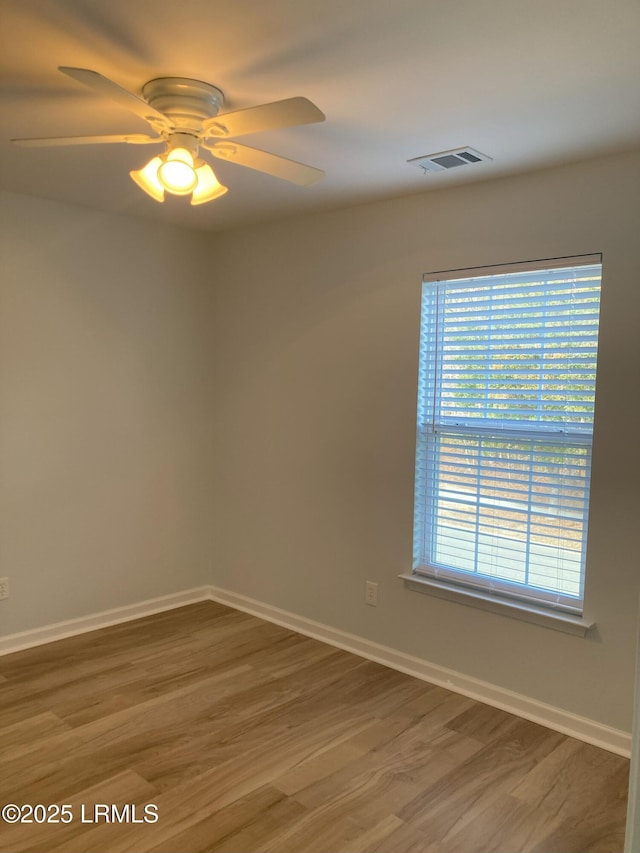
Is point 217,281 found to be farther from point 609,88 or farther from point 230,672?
point 609,88

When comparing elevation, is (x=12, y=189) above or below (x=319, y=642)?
above

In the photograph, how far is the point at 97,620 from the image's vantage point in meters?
3.99

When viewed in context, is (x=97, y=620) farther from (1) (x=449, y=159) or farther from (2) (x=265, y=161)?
(1) (x=449, y=159)

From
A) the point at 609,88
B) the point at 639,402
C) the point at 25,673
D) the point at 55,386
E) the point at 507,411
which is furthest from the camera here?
the point at 55,386

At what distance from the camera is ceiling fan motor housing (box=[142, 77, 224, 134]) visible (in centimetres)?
214

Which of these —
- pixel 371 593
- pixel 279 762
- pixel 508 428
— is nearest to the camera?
pixel 279 762

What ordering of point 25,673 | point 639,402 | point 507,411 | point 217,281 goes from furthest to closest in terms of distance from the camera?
point 217,281
point 25,673
point 507,411
point 639,402

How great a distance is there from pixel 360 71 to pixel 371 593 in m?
2.54

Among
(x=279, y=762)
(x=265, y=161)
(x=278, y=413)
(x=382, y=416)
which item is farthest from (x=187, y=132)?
(x=279, y=762)

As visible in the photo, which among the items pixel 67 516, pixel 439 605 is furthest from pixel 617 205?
pixel 67 516

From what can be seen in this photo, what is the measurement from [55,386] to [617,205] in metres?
2.89

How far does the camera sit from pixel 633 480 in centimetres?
270

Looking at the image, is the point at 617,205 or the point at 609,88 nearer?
the point at 609,88

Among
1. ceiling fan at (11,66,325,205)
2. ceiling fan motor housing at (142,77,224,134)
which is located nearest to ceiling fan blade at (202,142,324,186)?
ceiling fan at (11,66,325,205)
